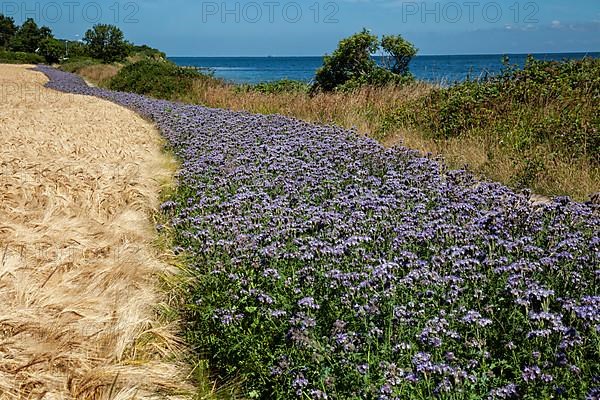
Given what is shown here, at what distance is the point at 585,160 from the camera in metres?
6.91

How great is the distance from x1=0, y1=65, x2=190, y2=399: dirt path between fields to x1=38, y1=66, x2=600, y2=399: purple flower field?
0.35m

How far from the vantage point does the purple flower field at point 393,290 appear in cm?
256

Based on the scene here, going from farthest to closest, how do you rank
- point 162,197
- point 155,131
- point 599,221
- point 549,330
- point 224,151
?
point 155,131 < point 224,151 < point 162,197 < point 599,221 < point 549,330

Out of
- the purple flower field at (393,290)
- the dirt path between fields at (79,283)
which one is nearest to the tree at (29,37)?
the dirt path between fields at (79,283)

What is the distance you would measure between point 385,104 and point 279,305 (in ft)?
30.6

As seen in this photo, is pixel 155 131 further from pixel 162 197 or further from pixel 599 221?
pixel 599 221

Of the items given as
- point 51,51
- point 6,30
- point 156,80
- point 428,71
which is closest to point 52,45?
point 51,51

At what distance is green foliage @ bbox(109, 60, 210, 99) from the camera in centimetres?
2156

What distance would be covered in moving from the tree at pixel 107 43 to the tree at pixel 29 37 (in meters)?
21.5

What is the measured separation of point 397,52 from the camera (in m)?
15.8

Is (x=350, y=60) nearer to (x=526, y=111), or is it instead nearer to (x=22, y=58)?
(x=526, y=111)

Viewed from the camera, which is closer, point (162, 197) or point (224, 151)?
point (162, 197)

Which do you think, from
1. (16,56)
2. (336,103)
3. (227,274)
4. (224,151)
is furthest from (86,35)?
(227,274)

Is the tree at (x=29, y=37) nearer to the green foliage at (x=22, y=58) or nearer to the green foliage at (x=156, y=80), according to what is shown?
the green foliage at (x=22, y=58)
